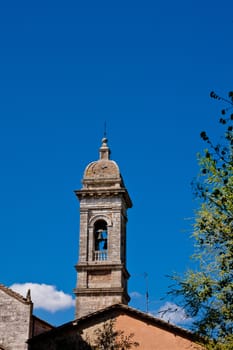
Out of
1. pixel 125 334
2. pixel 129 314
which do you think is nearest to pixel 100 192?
pixel 129 314

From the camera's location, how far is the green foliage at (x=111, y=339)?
26719 mm

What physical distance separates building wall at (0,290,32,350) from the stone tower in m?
9.98

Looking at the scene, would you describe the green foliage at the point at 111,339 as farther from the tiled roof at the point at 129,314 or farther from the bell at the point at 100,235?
the bell at the point at 100,235

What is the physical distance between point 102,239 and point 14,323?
13364mm

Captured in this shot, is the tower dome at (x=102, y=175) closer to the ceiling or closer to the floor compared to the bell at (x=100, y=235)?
closer to the ceiling

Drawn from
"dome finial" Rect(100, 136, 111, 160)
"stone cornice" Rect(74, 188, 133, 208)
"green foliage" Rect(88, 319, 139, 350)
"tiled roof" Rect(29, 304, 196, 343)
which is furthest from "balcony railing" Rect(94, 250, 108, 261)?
"green foliage" Rect(88, 319, 139, 350)

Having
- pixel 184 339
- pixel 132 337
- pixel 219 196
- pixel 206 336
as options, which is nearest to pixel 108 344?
pixel 132 337

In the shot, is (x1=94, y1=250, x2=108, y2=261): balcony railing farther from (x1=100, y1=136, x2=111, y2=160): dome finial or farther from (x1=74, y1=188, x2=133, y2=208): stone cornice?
(x1=100, y1=136, x2=111, y2=160): dome finial

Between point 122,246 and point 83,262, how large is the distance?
8.93 ft

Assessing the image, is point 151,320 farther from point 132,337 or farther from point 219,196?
point 219,196

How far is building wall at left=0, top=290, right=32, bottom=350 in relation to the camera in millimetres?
26875

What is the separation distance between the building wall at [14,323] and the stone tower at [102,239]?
393 inches

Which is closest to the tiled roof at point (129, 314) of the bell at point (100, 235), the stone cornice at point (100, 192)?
the bell at point (100, 235)

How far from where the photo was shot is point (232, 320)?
645 inches
